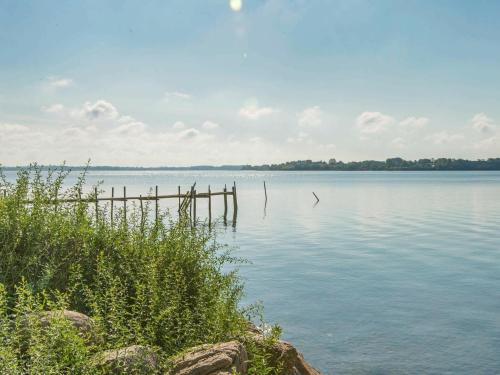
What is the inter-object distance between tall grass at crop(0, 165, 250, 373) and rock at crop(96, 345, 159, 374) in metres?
1.01

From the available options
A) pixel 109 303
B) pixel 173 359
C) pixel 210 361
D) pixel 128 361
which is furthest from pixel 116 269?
pixel 210 361

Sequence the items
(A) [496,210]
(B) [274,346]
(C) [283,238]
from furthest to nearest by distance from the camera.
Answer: (A) [496,210], (C) [283,238], (B) [274,346]

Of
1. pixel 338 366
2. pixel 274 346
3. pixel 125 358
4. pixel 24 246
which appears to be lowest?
pixel 338 366

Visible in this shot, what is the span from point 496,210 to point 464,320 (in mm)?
41850

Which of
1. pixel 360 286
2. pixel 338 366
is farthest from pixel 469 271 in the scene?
pixel 338 366

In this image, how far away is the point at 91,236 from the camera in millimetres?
10727

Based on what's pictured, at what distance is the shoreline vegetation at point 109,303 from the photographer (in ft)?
20.7

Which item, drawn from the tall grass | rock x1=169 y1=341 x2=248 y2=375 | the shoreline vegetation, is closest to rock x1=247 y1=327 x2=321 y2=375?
the shoreline vegetation

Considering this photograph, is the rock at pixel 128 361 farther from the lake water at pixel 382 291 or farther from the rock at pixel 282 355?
the lake water at pixel 382 291

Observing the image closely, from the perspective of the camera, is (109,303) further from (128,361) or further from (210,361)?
(210,361)

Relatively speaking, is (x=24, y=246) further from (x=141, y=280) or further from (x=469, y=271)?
(x=469, y=271)

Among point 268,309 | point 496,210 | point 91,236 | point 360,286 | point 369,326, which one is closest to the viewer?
point 91,236

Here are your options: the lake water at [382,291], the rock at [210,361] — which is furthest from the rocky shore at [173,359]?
the lake water at [382,291]

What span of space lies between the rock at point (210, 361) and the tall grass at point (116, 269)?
76 centimetres
